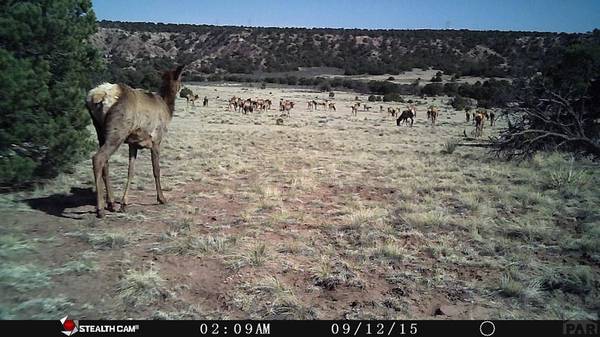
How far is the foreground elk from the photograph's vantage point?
7.11 meters

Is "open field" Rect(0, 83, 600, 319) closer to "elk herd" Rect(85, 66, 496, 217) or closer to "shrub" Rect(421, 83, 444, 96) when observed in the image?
"elk herd" Rect(85, 66, 496, 217)

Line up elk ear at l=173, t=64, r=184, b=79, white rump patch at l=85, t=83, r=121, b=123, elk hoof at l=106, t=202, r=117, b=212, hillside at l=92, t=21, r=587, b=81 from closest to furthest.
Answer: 1. white rump patch at l=85, t=83, r=121, b=123
2. elk hoof at l=106, t=202, r=117, b=212
3. elk ear at l=173, t=64, r=184, b=79
4. hillside at l=92, t=21, r=587, b=81

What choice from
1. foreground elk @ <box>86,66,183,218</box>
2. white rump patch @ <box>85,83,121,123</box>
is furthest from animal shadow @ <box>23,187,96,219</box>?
white rump patch @ <box>85,83,121,123</box>

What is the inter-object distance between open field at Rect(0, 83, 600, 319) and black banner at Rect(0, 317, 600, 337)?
225mm

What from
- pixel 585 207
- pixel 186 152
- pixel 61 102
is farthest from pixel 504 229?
pixel 186 152

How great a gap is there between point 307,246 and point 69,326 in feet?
11.4

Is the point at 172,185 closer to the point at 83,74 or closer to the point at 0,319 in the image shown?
the point at 83,74

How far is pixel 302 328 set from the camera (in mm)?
4262

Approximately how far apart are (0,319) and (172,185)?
6.54 metres

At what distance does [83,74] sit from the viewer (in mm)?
9758

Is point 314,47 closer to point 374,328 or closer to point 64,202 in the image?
point 64,202

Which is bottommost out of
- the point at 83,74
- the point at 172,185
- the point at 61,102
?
the point at 172,185

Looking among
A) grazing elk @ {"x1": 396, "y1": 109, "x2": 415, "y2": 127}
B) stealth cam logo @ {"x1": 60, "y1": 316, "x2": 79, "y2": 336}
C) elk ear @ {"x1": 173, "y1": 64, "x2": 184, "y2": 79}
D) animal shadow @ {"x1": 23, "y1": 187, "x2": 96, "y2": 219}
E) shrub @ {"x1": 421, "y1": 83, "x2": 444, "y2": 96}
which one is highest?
shrub @ {"x1": 421, "y1": 83, "x2": 444, "y2": 96}

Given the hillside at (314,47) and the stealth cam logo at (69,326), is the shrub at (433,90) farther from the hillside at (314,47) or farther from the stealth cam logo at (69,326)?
the stealth cam logo at (69,326)
